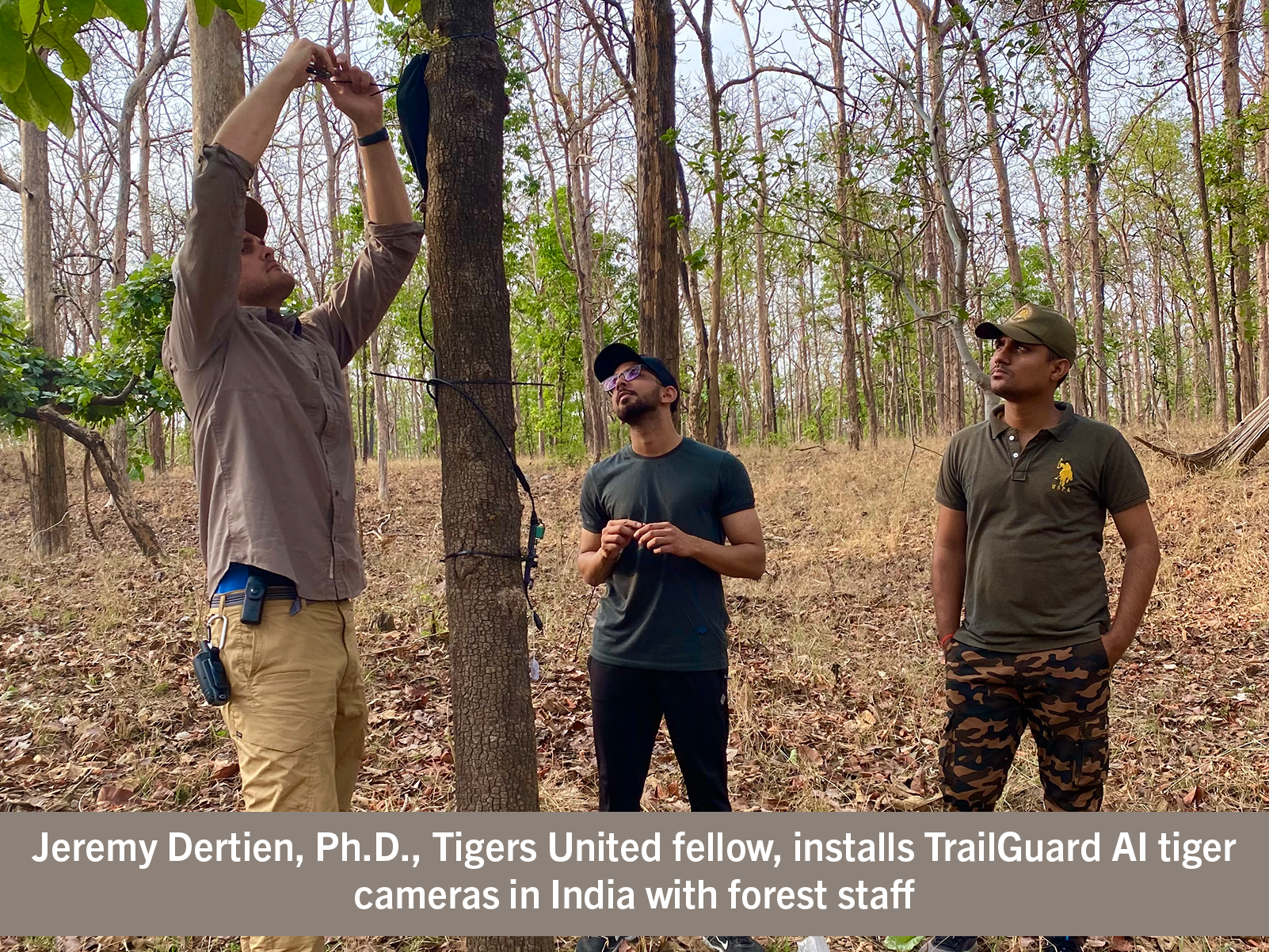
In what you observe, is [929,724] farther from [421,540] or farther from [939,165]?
[421,540]

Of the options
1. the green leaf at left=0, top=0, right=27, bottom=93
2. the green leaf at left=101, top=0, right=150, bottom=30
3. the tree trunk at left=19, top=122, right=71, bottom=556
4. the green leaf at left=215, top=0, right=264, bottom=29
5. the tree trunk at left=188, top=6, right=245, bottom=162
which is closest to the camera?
the green leaf at left=0, top=0, right=27, bottom=93

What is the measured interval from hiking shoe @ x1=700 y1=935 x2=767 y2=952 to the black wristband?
2.87m

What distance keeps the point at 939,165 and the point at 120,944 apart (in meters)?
7.07

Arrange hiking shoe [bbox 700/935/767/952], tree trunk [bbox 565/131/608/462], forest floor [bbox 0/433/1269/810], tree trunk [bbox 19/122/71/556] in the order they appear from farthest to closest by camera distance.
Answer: tree trunk [bbox 565/131/608/462] → tree trunk [bbox 19/122/71/556] → forest floor [bbox 0/433/1269/810] → hiking shoe [bbox 700/935/767/952]

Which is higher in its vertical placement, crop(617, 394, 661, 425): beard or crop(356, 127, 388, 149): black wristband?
crop(356, 127, 388, 149): black wristband

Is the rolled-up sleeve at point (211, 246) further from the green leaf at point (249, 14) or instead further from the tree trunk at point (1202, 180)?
the tree trunk at point (1202, 180)

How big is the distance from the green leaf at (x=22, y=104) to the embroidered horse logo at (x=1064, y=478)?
3.04 m

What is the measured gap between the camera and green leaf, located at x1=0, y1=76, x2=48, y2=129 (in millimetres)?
1716

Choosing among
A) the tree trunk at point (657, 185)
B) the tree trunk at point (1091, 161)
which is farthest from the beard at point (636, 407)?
the tree trunk at point (1091, 161)

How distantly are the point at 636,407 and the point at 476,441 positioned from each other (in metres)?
0.76

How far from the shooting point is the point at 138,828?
2266 mm

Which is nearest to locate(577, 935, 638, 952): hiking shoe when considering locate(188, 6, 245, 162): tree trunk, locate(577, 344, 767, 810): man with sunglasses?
locate(577, 344, 767, 810): man with sunglasses

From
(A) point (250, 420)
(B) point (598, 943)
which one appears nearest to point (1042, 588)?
(B) point (598, 943)

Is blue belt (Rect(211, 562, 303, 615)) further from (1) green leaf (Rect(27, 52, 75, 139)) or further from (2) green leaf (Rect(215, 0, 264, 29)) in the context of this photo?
(2) green leaf (Rect(215, 0, 264, 29))
